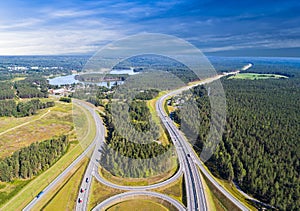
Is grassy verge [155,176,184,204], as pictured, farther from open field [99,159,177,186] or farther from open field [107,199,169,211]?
open field [107,199,169,211]

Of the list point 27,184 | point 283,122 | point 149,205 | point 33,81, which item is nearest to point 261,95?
point 283,122

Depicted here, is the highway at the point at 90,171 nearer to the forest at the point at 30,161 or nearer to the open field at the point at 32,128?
the forest at the point at 30,161

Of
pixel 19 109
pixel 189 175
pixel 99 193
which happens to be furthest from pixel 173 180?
pixel 19 109

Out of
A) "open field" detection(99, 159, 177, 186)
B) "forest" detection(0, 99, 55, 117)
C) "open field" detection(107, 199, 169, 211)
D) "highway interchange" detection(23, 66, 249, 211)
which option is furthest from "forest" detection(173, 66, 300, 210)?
"forest" detection(0, 99, 55, 117)

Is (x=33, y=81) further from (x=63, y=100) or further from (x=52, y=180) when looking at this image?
(x=52, y=180)

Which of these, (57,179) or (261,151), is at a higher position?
(261,151)

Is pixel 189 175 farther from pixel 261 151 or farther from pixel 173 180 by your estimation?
pixel 261 151
